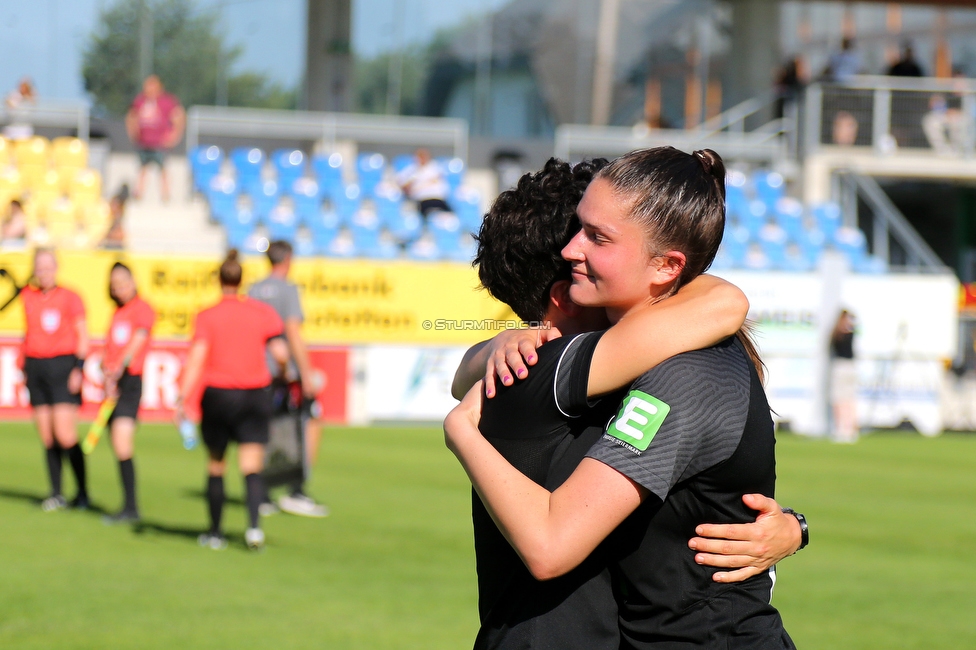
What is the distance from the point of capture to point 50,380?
10172mm

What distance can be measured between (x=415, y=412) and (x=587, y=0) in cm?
1393

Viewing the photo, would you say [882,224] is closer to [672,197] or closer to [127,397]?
[127,397]

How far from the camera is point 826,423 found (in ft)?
65.3

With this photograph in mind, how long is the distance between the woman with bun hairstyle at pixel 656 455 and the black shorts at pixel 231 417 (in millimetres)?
6416

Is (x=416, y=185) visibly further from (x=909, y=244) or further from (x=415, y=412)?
(x=909, y=244)

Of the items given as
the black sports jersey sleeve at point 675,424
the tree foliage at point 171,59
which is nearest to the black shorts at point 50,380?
the black sports jersey sleeve at point 675,424

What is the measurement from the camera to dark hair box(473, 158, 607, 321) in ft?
7.13

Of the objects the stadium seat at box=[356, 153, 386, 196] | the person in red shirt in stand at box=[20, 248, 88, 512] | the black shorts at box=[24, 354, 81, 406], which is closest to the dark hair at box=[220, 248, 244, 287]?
the person in red shirt in stand at box=[20, 248, 88, 512]

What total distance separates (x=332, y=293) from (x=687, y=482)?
55.3 ft

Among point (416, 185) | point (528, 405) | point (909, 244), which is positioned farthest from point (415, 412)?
point (528, 405)

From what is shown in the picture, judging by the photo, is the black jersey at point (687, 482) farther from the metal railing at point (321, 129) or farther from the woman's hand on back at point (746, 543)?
the metal railing at point (321, 129)

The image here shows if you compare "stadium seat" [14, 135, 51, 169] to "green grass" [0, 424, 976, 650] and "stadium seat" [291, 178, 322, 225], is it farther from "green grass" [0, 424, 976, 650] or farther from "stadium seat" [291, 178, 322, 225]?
"green grass" [0, 424, 976, 650]

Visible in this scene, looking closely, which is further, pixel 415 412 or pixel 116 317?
pixel 415 412

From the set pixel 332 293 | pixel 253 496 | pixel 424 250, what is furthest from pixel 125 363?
A: pixel 424 250
